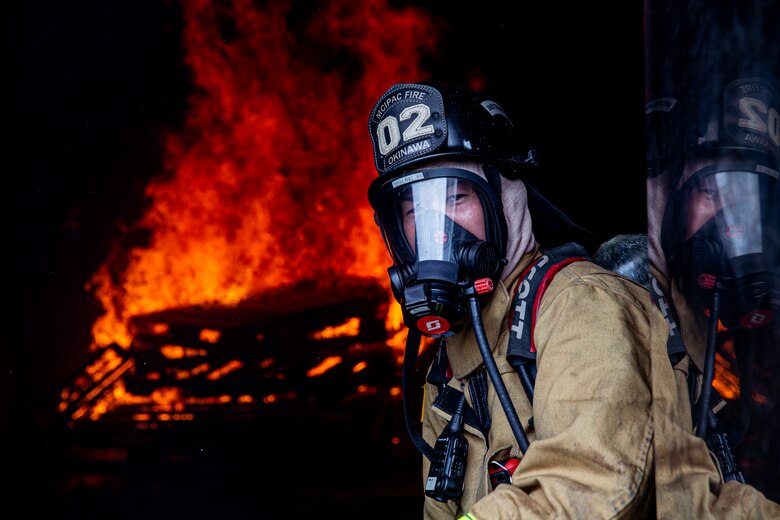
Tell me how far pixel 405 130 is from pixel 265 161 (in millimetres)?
4373

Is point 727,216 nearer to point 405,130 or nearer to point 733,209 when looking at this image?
point 733,209

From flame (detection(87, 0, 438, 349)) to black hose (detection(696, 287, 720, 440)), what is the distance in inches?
223

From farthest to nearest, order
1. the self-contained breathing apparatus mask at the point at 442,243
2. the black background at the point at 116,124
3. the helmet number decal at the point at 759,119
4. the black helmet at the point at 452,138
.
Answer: the black background at the point at 116,124, the black helmet at the point at 452,138, the self-contained breathing apparatus mask at the point at 442,243, the helmet number decal at the point at 759,119

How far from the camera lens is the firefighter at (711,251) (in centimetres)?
50

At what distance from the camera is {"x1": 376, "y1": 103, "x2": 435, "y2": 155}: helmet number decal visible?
2.12 meters

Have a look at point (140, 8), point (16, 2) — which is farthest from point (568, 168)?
point (16, 2)

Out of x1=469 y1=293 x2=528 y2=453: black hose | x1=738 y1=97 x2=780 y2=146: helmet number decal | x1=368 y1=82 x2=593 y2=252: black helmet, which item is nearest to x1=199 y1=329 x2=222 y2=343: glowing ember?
x1=368 y1=82 x2=593 y2=252: black helmet

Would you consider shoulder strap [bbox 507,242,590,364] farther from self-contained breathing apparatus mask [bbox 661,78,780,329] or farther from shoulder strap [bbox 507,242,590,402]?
self-contained breathing apparatus mask [bbox 661,78,780,329]

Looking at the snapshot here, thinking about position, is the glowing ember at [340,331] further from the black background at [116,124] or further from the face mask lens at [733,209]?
the face mask lens at [733,209]

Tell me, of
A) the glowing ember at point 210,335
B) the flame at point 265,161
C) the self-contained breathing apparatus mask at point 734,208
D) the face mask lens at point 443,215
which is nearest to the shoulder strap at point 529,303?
the face mask lens at point 443,215

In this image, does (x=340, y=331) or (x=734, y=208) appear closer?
(x=734, y=208)

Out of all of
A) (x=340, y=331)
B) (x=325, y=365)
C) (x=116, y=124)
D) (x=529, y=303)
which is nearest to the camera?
(x=529, y=303)

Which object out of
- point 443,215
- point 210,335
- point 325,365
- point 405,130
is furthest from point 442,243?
point 210,335

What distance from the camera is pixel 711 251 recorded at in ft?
1.82
